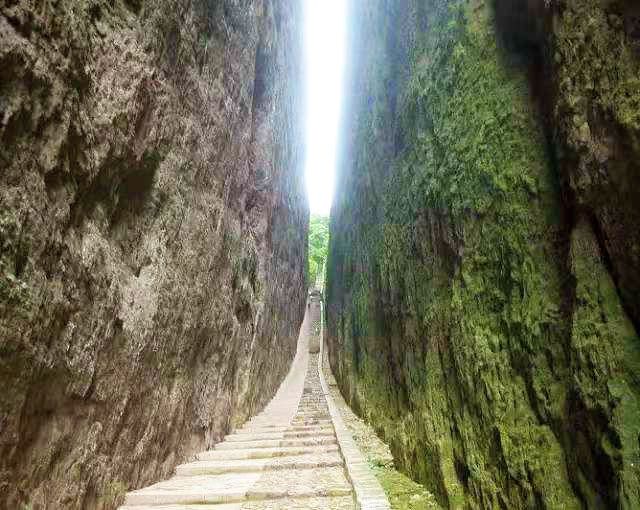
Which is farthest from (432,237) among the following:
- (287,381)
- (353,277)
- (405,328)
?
(287,381)

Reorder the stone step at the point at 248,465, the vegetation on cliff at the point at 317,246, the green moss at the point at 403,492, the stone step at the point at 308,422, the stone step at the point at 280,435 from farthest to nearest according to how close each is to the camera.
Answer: the vegetation on cliff at the point at 317,246 < the stone step at the point at 308,422 < the stone step at the point at 280,435 < the stone step at the point at 248,465 < the green moss at the point at 403,492

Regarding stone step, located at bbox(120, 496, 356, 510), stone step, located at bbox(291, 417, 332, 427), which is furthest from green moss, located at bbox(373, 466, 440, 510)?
stone step, located at bbox(291, 417, 332, 427)

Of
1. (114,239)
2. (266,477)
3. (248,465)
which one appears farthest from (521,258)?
(248,465)

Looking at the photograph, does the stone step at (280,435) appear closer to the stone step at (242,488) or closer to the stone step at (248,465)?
the stone step at (248,465)

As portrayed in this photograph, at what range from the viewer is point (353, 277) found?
12531mm

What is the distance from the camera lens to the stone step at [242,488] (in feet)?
13.2

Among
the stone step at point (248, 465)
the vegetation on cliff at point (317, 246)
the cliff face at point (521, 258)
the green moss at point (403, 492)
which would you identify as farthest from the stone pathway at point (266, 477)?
the vegetation on cliff at point (317, 246)

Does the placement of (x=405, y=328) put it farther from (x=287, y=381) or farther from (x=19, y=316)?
Result: (x=287, y=381)

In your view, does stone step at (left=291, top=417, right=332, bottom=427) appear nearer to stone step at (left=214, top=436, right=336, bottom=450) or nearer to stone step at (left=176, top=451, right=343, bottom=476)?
stone step at (left=214, top=436, right=336, bottom=450)

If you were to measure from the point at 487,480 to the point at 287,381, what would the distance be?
13.8 metres

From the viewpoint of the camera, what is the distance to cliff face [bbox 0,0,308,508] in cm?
261

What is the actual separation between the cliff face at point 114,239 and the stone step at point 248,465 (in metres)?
0.24

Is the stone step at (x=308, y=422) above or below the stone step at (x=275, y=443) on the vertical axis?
above

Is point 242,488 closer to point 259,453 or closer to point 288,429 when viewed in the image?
point 259,453
